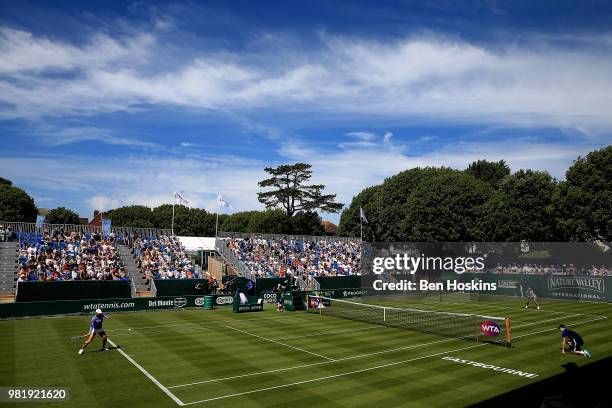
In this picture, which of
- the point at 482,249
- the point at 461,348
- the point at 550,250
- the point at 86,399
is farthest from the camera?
the point at 482,249

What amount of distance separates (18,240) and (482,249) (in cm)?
5507

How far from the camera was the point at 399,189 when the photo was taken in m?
77.8

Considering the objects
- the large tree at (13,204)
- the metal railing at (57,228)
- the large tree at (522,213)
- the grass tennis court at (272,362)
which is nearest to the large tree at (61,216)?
the large tree at (13,204)

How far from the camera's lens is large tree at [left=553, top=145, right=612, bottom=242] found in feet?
181

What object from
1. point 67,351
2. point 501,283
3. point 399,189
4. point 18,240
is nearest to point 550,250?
point 501,283

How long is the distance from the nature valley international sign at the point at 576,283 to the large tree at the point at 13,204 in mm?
89262

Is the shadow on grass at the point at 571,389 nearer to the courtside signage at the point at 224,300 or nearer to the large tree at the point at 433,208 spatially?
the courtside signage at the point at 224,300

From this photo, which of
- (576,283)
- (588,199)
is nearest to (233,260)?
(576,283)

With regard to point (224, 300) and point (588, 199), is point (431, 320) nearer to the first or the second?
point (224, 300)

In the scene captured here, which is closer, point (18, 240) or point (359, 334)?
point (359, 334)

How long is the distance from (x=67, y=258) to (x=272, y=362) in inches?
1206

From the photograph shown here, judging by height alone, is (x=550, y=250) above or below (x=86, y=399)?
above

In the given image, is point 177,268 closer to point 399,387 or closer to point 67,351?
point 67,351

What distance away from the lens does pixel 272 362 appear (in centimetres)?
2000
